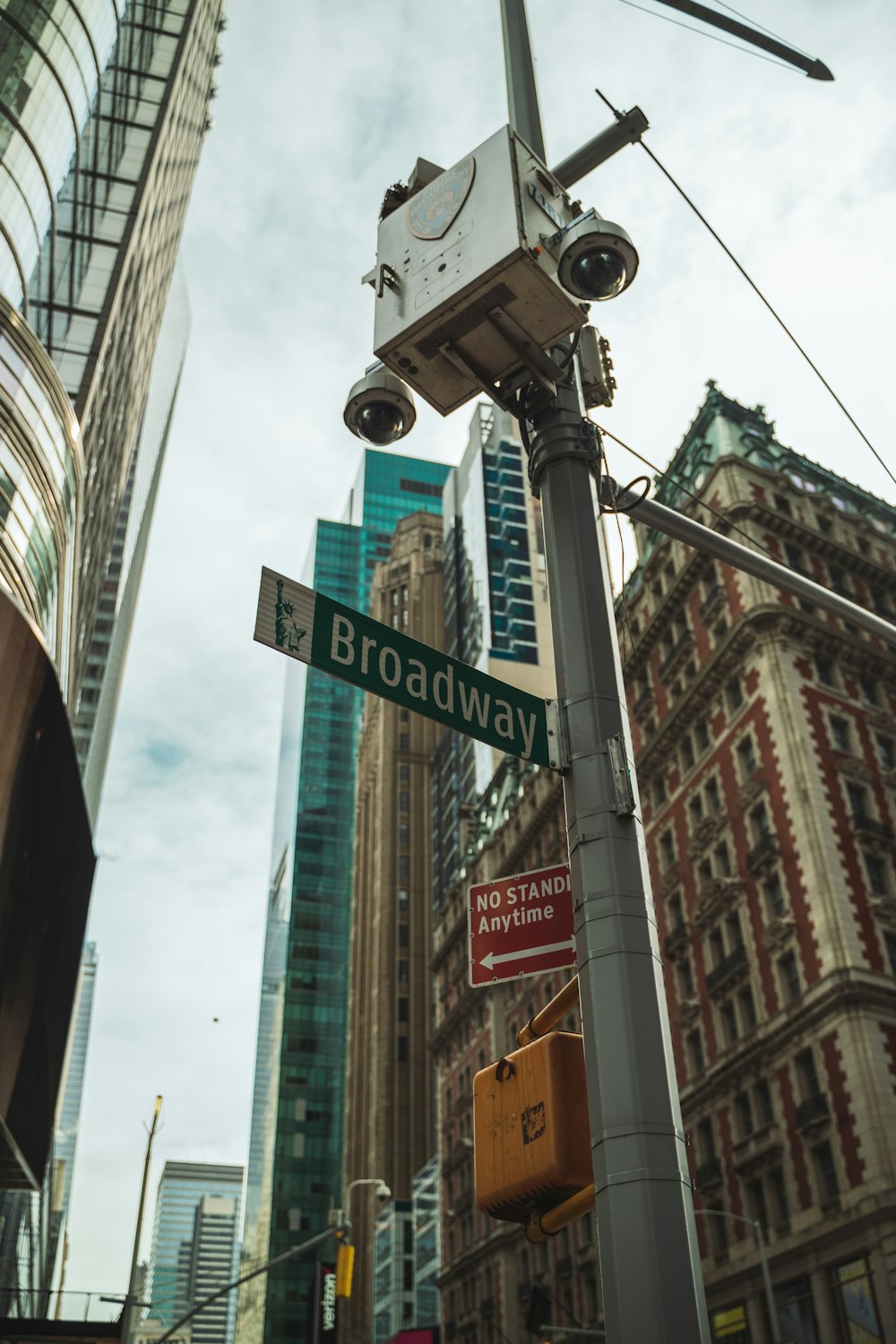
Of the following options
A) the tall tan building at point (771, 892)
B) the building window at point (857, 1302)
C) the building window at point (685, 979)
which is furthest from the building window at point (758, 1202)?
the building window at point (685, 979)

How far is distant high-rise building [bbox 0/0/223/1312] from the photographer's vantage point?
36688 millimetres

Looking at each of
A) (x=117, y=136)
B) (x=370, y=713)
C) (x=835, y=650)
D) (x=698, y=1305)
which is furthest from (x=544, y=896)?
(x=370, y=713)

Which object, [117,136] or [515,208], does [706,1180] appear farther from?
[117,136]

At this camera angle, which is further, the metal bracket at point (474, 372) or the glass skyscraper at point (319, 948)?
the glass skyscraper at point (319, 948)

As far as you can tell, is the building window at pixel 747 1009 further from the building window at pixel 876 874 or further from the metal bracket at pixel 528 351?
the metal bracket at pixel 528 351

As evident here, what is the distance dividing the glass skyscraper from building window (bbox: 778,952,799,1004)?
308ft

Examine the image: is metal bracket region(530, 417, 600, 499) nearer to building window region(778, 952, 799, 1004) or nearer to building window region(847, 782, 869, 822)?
building window region(778, 952, 799, 1004)

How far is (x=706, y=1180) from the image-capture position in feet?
132

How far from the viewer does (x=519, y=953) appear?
6320 millimetres

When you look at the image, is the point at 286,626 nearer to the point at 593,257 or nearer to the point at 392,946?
the point at 593,257

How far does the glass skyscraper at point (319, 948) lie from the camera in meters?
125

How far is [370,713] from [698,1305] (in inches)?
5593

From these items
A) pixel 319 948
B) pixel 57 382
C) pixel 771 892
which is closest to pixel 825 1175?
pixel 771 892

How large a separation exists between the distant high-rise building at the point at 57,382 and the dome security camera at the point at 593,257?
28.2 meters
